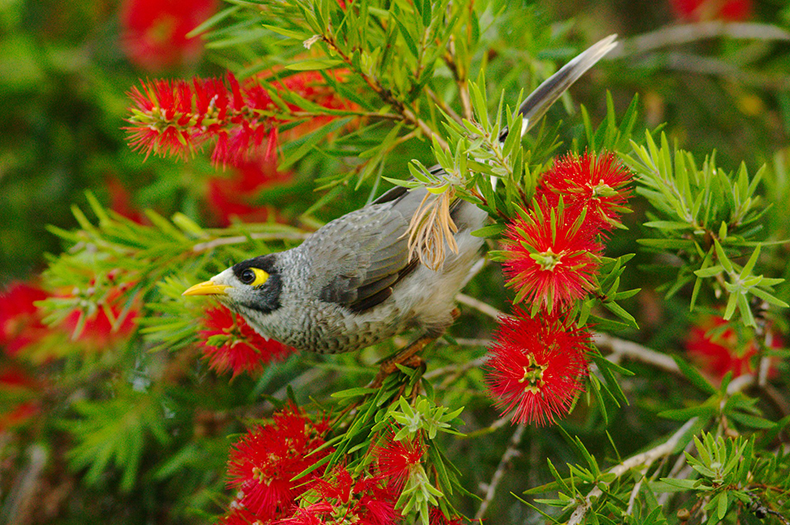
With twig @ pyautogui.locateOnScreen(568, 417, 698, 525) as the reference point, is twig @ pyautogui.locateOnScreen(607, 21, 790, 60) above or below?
above

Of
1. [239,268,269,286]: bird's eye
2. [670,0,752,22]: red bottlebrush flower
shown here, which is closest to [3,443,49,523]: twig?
[239,268,269,286]: bird's eye

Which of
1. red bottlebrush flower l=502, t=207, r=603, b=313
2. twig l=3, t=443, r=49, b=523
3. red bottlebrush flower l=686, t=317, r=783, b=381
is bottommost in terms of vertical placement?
twig l=3, t=443, r=49, b=523

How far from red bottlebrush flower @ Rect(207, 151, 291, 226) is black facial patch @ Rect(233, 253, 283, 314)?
1228 millimetres

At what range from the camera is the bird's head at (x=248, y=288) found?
156 cm

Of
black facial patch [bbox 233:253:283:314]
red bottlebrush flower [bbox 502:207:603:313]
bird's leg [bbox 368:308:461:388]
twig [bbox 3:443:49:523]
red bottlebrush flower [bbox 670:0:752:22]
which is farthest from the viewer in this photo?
red bottlebrush flower [bbox 670:0:752:22]

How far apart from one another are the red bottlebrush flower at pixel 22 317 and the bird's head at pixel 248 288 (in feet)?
4.31

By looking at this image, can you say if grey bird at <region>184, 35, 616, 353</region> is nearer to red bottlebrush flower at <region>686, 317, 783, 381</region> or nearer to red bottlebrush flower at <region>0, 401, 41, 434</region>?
red bottlebrush flower at <region>686, 317, 783, 381</region>

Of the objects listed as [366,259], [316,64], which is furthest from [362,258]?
[316,64]

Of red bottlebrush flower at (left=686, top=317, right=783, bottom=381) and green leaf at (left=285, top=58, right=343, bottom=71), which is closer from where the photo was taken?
green leaf at (left=285, top=58, right=343, bottom=71)

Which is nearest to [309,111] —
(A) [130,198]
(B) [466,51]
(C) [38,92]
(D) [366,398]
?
(B) [466,51]

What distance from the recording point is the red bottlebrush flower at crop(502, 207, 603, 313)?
3.36ft

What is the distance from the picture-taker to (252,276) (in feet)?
5.25

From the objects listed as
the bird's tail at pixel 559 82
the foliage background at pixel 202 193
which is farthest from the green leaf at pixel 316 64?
the bird's tail at pixel 559 82

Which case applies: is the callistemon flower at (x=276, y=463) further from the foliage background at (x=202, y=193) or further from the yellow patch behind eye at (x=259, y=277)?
the foliage background at (x=202, y=193)
